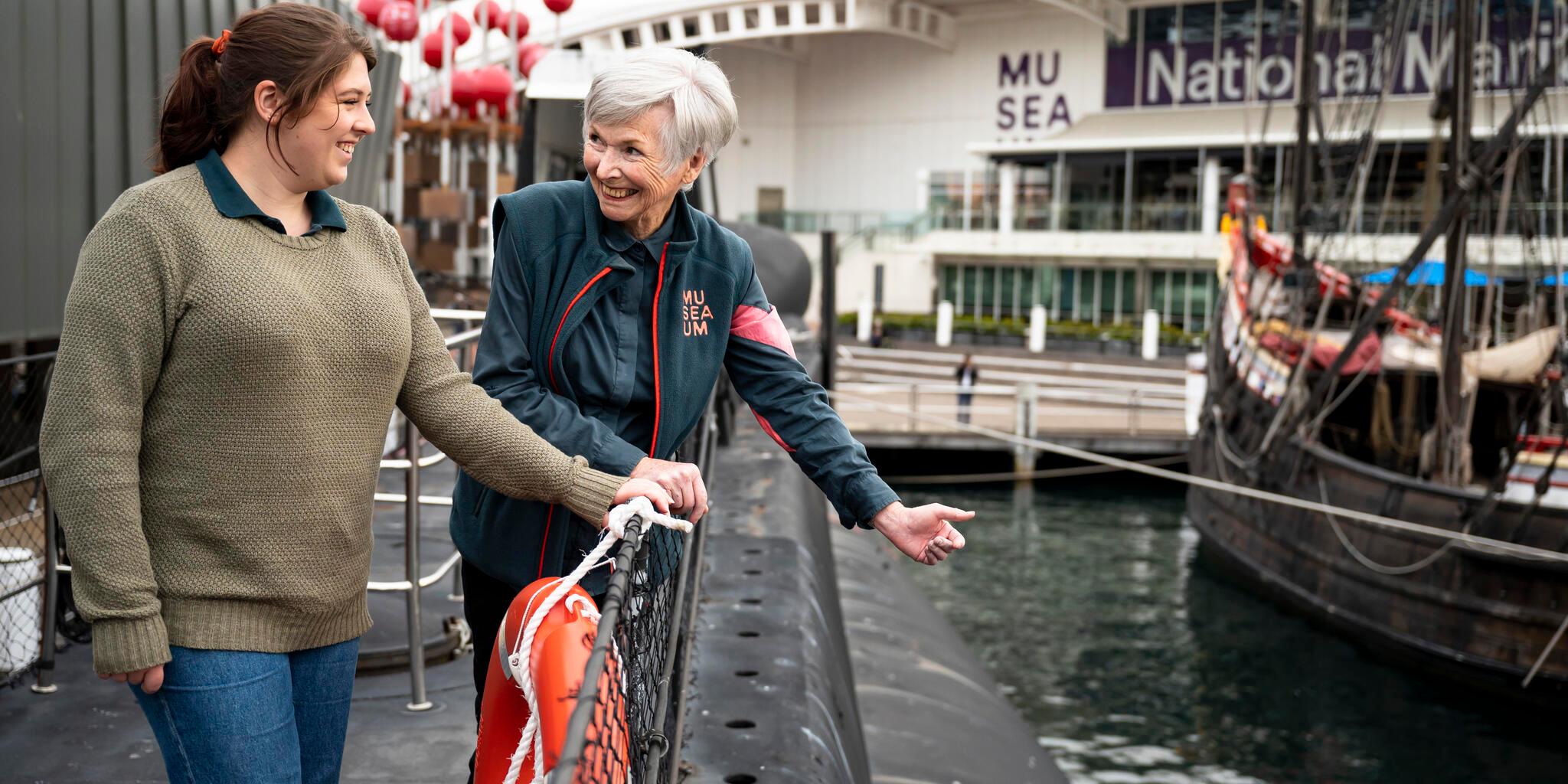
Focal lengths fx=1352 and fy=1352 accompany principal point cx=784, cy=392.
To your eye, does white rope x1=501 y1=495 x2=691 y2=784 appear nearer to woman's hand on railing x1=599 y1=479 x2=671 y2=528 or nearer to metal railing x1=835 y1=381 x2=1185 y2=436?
woman's hand on railing x1=599 y1=479 x2=671 y2=528

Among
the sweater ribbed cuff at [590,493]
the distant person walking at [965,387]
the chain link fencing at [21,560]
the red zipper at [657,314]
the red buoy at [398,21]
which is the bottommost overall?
the distant person walking at [965,387]

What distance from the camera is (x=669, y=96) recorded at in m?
2.28

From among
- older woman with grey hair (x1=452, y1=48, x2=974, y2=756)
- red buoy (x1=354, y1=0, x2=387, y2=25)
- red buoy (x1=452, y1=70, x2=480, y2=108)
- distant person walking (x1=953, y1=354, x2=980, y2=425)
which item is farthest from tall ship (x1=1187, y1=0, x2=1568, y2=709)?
red buoy (x1=354, y1=0, x2=387, y2=25)

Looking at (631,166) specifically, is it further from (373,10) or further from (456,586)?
(373,10)

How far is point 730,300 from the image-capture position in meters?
2.48

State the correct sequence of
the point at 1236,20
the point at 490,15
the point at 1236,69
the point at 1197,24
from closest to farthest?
1. the point at 490,15
2. the point at 1236,20
3. the point at 1236,69
4. the point at 1197,24

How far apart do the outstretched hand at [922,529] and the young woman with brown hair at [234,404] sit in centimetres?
92

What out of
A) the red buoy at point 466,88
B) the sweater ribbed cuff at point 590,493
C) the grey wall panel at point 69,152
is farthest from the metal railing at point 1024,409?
the sweater ribbed cuff at point 590,493

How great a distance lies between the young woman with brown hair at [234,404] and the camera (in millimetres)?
1809

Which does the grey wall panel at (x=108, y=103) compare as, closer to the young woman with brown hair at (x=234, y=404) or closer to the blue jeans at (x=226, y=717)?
the young woman with brown hair at (x=234, y=404)

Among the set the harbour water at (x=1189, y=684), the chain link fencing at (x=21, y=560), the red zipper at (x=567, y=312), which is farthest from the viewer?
the harbour water at (x=1189, y=684)

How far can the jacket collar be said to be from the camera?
2330mm

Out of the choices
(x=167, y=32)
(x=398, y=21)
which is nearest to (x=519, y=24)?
(x=398, y=21)

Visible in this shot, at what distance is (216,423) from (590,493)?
0.58 meters
